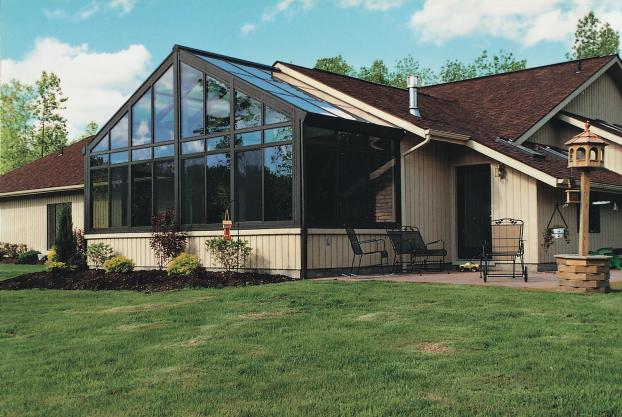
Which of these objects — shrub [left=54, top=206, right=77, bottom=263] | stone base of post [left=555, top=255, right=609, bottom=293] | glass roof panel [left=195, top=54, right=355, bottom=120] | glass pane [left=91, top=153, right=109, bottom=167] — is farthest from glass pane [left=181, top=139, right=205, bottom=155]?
stone base of post [left=555, top=255, right=609, bottom=293]

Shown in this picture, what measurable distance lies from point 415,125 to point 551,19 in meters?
37.9

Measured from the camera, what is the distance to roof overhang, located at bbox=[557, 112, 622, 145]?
1586cm

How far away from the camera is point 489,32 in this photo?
1714 inches

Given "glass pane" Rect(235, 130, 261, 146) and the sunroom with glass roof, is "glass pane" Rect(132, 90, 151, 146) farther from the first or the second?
"glass pane" Rect(235, 130, 261, 146)

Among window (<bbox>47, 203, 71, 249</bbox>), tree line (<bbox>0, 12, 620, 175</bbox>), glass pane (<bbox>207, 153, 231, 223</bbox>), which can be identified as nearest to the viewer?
glass pane (<bbox>207, 153, 231, 223</bbox>)

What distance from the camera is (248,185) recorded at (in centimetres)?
1234

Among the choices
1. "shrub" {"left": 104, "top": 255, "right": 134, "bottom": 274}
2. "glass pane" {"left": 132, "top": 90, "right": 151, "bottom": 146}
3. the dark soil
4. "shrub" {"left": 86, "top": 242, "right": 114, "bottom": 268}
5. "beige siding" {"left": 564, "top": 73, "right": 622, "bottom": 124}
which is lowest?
the dark soil

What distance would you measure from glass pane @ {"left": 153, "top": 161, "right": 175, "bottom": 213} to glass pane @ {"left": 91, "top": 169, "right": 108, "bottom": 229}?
1854 mm

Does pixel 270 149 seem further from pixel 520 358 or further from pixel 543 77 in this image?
pixel 543 77

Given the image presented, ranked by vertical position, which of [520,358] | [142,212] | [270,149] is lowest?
[520,358]

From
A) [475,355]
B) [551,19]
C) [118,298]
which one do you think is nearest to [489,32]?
[551,19]

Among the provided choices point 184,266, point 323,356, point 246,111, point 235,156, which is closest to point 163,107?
point 246,111

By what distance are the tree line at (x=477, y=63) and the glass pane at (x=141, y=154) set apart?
30.7m

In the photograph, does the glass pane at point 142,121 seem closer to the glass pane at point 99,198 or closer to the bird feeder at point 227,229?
the glass pane at point 99,198
